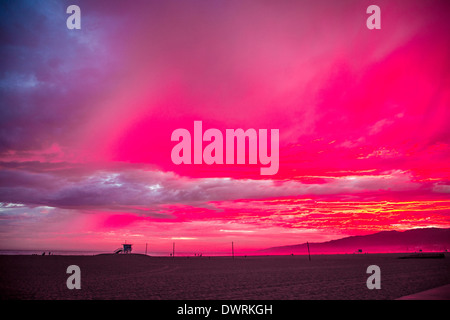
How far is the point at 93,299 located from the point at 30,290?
7.10 meters

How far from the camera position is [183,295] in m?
18.3

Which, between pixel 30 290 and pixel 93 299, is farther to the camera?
pixel 30 290

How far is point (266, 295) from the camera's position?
17.9 meters

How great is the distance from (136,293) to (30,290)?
25.3 feet
